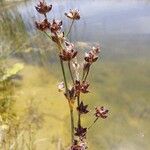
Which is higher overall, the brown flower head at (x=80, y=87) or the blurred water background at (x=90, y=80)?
the blurred water background at (x=90, y=80)

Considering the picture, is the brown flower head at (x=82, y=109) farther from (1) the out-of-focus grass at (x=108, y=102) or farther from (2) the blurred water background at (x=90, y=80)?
(1) the out-of-focus grass at (x=108, y=102)

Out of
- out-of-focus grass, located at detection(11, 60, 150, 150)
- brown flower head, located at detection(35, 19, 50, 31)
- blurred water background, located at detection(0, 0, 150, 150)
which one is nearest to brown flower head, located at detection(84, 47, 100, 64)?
brown flower head, located at detection(35, 19, 50, 31)

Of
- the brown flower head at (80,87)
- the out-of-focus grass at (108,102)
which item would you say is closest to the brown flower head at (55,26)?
the brown flower head at (80,87)

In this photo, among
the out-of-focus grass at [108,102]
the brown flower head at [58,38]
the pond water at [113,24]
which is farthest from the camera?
the pond water at [113,24]

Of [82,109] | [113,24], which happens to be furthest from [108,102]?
[82,109]

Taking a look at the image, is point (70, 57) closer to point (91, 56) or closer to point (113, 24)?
point (91, 56)

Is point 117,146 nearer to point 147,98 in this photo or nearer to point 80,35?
point 147,98

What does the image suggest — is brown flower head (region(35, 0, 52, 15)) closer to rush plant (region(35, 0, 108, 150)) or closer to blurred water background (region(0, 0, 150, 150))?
rush plant (region(35, 0, 108, 150))
